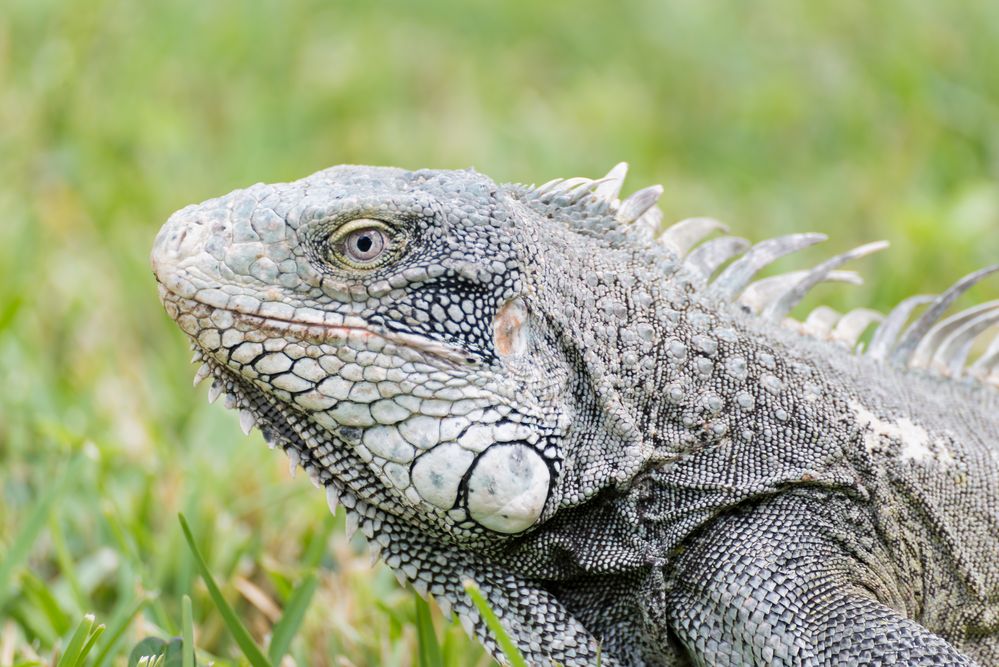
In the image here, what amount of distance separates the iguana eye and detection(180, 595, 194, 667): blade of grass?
915 mm

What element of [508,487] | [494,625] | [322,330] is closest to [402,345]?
[322,330]

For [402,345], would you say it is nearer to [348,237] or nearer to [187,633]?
[348,237]

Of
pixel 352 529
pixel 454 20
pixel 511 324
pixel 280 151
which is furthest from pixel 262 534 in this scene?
pixel 454 20

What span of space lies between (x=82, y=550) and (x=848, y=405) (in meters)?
2.84

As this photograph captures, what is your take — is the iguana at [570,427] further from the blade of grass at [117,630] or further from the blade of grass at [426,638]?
the blade of grass at [117,630]

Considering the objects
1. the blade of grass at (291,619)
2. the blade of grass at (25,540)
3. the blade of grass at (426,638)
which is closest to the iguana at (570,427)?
the blade of grass at (426,638)

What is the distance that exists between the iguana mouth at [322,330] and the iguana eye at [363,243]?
146 millimetres

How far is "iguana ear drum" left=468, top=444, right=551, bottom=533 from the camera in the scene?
2.77 m

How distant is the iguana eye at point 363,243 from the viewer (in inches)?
112

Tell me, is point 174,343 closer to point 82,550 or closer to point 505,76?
point 82,550

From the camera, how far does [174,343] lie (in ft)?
19.9

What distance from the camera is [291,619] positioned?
3516 mm

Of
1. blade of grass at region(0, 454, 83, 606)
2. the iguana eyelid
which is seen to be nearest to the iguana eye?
the iguana eyelid

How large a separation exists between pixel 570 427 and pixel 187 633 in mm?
1078
